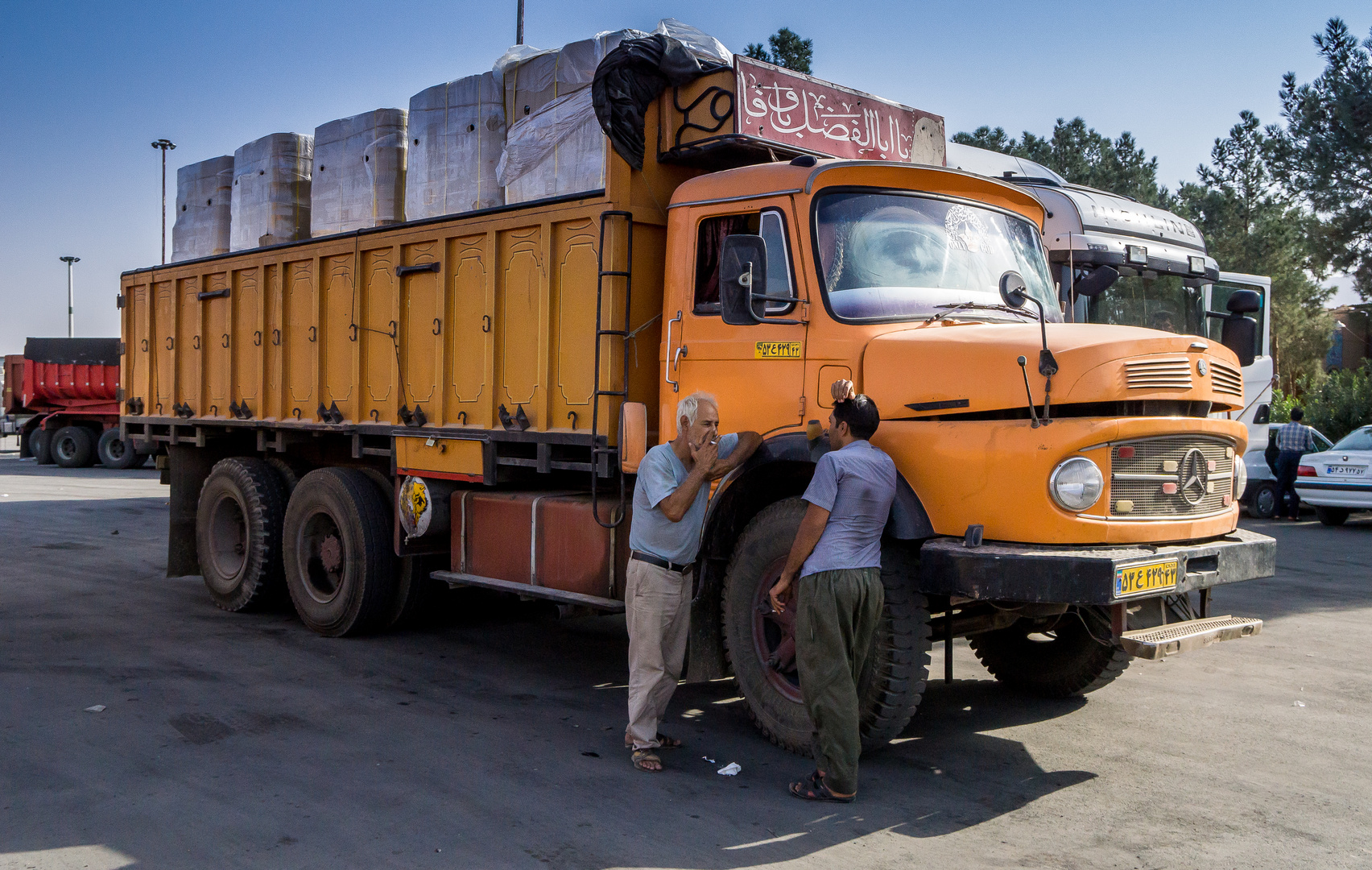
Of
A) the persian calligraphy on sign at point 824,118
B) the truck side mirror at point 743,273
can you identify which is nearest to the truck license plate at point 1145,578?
the truck side mirror at point 743,273

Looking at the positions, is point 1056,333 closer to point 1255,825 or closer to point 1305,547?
point 1255,825

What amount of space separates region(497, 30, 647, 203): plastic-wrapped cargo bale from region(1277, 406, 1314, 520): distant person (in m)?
14.5

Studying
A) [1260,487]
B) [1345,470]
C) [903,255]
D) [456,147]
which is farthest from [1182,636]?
[1260,487]

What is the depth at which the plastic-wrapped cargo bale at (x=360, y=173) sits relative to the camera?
873 cm

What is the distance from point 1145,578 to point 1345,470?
1372 cm

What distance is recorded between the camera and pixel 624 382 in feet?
21.6

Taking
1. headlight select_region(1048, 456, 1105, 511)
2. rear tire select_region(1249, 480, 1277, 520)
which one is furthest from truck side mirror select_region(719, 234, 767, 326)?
rear tire select_region(1249, 480, 1277, 520)

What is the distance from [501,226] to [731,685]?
3337mm

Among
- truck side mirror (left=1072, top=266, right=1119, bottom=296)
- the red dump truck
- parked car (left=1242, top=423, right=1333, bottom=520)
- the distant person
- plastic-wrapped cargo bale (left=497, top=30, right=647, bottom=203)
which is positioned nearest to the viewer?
truck side mirror (left=1072, top=266, right=1119, bottom=296)

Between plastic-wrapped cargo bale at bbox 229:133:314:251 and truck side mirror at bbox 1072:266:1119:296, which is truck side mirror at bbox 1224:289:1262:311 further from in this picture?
plastic-wrapped cargo bale at bbox 229:133:314:251

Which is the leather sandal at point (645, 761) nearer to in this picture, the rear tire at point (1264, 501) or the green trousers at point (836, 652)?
the green trousers at point (836, 652)

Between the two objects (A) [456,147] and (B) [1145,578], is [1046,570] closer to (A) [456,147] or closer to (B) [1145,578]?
(B) [1145,578]

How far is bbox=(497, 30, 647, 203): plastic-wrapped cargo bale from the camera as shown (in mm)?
7062

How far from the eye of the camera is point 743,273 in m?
5.63
